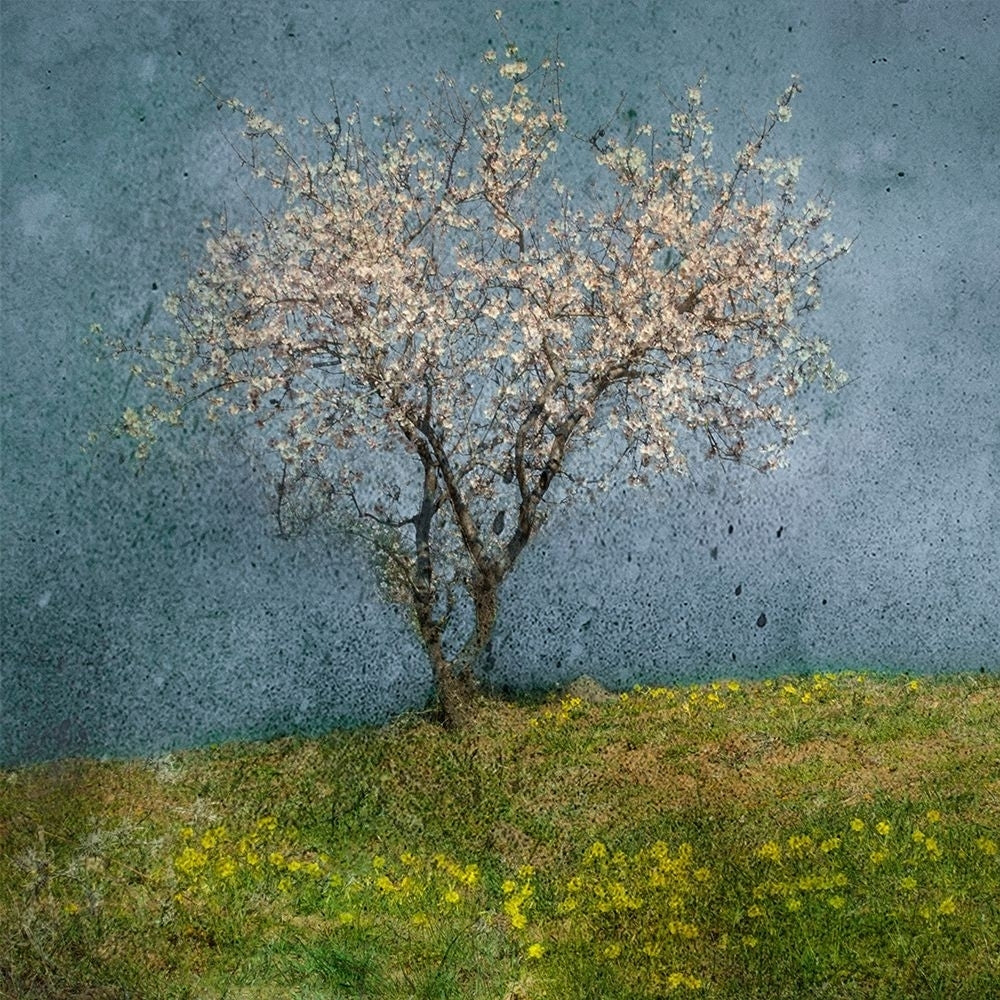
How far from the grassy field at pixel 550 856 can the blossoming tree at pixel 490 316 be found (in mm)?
1540

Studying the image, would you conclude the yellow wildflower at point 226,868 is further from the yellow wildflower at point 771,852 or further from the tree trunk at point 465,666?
the yellow wildflower at point 771,852

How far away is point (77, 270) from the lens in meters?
9.42

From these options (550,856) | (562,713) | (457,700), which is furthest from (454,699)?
(550,856)

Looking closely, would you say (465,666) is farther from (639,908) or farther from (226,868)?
(639,908)

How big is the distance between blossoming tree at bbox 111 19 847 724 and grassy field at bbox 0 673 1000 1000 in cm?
154

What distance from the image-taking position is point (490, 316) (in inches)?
351

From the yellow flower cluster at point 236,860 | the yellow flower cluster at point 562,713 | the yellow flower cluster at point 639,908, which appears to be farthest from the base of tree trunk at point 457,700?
the yellow flower cluster at point 639,908

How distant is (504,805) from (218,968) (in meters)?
2.67

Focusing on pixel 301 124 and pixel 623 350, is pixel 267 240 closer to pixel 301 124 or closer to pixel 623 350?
pixel 301 124

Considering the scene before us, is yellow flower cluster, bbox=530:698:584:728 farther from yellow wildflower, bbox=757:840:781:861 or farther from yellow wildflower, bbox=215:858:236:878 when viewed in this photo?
yellow wildflower, bbox=215:858:236:878

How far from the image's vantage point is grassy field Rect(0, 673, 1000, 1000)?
271 inches

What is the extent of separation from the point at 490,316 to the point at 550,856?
388 cm

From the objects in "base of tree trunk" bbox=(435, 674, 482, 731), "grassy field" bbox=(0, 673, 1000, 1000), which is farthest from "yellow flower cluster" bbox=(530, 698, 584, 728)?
"base of tree trunk" bbox=(435, 674, 482, 731)

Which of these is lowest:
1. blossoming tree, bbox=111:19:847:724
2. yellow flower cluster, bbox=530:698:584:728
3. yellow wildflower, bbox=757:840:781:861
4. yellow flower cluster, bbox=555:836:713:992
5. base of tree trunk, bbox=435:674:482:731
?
yellow flower cluster, bbox=555:836:713:992
